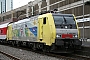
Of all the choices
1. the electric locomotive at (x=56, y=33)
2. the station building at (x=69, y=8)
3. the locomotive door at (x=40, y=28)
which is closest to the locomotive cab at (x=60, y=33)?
the electric locomotive at (x=56, y=33)

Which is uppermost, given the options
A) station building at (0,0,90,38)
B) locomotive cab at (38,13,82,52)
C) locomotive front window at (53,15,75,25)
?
station building at (0,0,90,38)

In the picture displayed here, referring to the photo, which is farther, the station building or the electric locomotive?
the station building

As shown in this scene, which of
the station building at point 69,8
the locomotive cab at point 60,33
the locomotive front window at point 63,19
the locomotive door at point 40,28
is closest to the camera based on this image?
the locomotive cab at point 60,33

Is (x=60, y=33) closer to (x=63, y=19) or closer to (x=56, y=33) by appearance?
(x=56, y=33)

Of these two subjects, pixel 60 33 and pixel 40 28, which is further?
pixel 40 28

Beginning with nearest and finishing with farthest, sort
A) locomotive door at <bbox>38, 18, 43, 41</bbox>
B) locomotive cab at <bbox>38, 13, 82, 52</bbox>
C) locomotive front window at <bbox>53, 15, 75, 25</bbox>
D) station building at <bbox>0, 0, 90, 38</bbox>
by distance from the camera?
locomotive cab at <bbox>38, 13, 82, 52</bbox>
locomotive front window at <bbox>53, 15, 75, 25</bbox>
locomotive door at <bbox>38, 18, 43, 41</bbox>
station building at <bbox>0, 0, 90, 38</bbox>

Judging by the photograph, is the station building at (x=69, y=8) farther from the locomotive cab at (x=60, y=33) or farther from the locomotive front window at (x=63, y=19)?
the locomotive cab at (x=60, y=33)

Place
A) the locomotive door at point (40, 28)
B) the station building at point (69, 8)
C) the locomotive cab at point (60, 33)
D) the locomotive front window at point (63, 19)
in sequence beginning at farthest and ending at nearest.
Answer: the station building at point (69, 8) → the locomotive door at point (40, 28) → the locomotive front window at point (63, 19) → the locomotive cab at point (60, 33)

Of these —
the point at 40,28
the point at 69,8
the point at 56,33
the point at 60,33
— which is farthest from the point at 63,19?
the point at 69,8

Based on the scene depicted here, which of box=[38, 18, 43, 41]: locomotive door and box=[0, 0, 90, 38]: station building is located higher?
box=[0, 0, 90, 38]: station building

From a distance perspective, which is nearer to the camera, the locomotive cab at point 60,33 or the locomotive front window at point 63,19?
the locomotive cab at point 60,33

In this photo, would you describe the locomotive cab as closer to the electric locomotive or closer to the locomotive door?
the electric locomotive

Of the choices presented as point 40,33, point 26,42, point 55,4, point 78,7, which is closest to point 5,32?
point 26,42

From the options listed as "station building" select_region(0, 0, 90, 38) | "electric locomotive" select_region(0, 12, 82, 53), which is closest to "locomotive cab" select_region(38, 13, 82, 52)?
"electric locomotive" select_region(0, 12, 82, 53)
